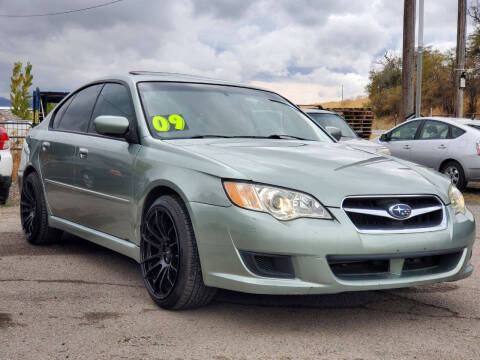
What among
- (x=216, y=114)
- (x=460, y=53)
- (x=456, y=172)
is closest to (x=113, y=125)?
(x=216, y=114)

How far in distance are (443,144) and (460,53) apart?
9.15m

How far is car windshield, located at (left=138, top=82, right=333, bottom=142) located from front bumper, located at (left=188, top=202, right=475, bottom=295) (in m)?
1.06

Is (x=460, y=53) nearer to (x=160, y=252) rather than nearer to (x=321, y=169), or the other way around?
(x=321, y=169)

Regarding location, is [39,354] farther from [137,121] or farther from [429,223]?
[429,223]

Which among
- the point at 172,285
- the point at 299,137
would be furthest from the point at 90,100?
the point at 172,285

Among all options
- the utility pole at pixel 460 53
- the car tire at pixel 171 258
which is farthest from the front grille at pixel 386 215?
the utility pole at pixel 460 53

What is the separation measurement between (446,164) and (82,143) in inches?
352

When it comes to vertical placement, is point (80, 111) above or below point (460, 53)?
below

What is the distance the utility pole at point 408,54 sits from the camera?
1814 centimetres

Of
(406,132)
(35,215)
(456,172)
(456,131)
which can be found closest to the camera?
(35,215)

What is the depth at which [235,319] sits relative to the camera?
4098 mm

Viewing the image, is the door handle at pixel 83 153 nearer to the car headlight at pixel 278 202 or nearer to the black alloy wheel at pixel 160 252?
the black alloy wheel at pixel 160 252

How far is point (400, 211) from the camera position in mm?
3771

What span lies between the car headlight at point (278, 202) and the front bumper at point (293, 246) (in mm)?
37
